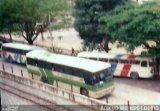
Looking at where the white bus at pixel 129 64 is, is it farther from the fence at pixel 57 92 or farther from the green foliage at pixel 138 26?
the fence at pixel 57 92

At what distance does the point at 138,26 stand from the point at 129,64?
11.0 feet

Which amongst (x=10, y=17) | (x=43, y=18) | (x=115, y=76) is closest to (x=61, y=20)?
(x=43, y=18)

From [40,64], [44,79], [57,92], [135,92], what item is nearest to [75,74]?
[57,92]

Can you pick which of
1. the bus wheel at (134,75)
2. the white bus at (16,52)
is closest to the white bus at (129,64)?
the bus wheel at (134,75)

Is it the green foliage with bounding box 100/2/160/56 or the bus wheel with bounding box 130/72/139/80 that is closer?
the green foliage with bounding box 100/2/160/56

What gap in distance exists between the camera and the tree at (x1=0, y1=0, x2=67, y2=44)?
1388 inches

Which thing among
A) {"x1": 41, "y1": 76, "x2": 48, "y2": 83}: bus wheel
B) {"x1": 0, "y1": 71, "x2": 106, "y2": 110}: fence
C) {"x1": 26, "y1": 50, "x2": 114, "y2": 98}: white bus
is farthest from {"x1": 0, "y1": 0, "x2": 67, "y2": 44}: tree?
{"x1": 41, "y1": 76, "x2": 48, "y2": 83}: bus wheel

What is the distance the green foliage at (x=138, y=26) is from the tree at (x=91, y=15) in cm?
352

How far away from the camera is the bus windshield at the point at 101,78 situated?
80.1 ft

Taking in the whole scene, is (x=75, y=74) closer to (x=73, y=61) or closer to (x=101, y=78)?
(x=73, y=61)

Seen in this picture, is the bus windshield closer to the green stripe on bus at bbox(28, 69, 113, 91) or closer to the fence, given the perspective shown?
the green stripe on bus at bbox(28, 69, 113, 91)

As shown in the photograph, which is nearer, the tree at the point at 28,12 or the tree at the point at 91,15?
the tree at the point at 91,15

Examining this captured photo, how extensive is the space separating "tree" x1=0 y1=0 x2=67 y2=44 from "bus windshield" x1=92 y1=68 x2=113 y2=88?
486 inches

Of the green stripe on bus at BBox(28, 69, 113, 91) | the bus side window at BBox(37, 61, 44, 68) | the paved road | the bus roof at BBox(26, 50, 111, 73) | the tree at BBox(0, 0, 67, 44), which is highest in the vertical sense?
the tree at BBox(0, 0, 67, 44)
